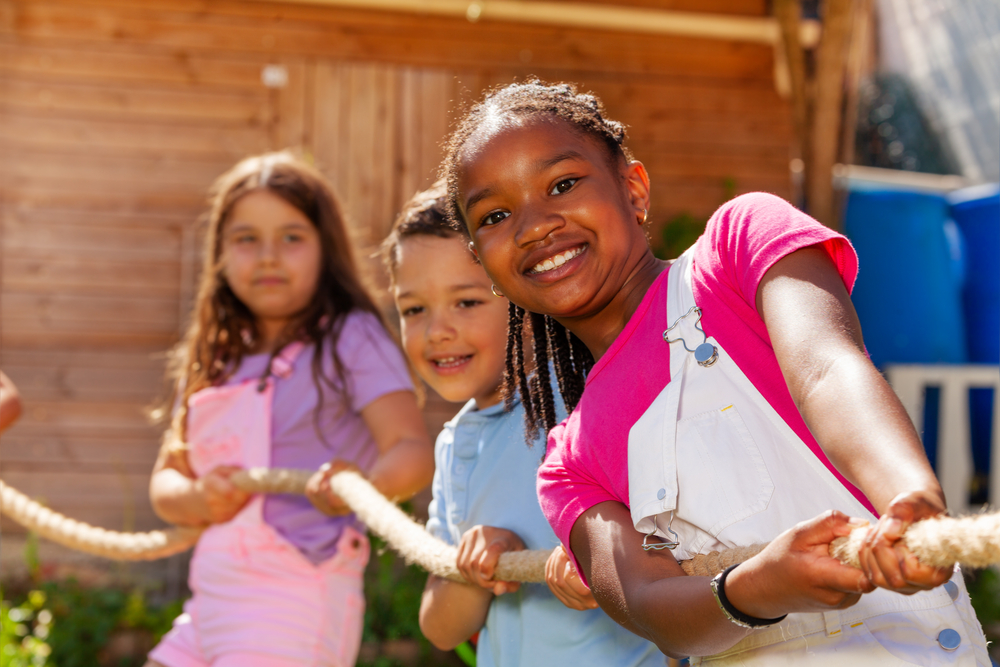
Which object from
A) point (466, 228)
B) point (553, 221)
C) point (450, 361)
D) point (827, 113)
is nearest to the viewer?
point (553, 221)

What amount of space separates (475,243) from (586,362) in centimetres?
29

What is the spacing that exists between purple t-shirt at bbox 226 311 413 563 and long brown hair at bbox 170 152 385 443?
10cm

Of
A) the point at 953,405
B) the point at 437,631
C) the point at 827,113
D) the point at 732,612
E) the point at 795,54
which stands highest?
the point at 795,54

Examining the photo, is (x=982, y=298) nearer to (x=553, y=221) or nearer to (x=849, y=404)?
(x=553, y=221)

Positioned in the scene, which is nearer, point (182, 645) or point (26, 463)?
point (182, 645)

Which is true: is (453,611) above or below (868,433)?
below

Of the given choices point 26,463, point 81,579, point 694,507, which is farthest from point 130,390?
point 694,507

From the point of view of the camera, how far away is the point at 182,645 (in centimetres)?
214

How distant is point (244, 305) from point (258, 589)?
0.83 metres

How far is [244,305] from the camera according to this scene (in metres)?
2.50

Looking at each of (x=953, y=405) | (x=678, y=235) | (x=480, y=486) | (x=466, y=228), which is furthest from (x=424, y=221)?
(x=953, y=405)

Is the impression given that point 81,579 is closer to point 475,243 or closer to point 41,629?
point 41,629

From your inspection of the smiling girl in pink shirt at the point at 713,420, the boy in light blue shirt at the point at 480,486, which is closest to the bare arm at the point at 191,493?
the boy in light blue shirt at the point at 480,486

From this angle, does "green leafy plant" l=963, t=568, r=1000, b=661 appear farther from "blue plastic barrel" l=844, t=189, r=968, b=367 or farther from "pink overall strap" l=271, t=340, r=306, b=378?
"pink overall strap" l=271, t=340, r=306, b=378
